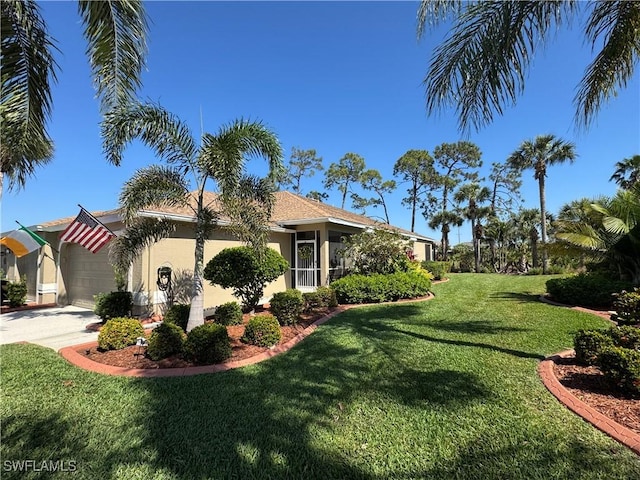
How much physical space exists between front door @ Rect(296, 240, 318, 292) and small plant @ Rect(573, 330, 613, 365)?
1088 cm

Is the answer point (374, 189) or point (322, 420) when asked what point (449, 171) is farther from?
point (322, 420)

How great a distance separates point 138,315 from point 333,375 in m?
7.66

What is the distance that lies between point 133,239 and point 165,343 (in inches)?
139

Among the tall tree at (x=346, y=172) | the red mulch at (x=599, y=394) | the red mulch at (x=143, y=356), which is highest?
the tall tree at (x=346, y=172)

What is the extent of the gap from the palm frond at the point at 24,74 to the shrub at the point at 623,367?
30.5 feet

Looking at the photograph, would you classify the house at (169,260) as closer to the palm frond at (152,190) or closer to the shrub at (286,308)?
the palm frond at (152,190)

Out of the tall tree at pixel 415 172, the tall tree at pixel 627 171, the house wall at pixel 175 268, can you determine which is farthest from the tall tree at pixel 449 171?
the house wall at pixel 175 268

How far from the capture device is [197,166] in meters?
6.91

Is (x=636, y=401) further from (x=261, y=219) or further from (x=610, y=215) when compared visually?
(x=610, y=215)

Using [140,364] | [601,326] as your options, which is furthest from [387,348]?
[601,326]

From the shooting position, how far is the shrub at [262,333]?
652 centimetres

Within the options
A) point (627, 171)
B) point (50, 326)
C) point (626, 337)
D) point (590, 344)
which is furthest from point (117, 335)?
point (627, 171)

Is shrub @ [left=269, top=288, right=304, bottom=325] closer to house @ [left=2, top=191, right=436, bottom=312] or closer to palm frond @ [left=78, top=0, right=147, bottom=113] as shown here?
house @ [left=2, top=191, right=436, bottom=312]

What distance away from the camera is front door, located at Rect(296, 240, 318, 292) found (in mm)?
14977
